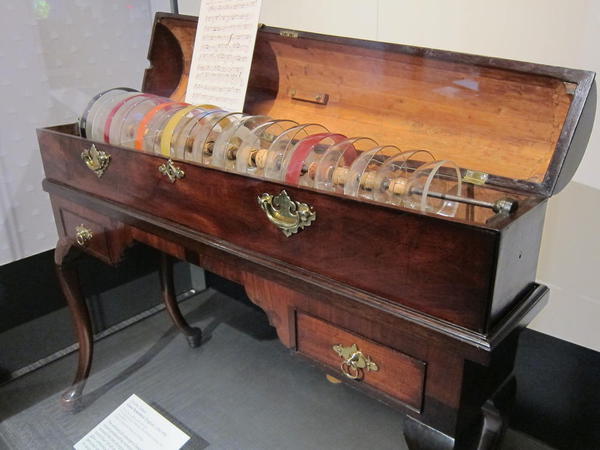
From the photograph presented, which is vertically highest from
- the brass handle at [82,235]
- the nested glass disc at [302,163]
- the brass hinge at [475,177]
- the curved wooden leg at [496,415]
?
the nested glass disc at [302,163]

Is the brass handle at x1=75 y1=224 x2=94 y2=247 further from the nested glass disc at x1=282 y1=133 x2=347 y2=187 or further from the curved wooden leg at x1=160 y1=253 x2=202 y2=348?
the nested glass disc at x1=282 y1=133 x2=347 y2=187

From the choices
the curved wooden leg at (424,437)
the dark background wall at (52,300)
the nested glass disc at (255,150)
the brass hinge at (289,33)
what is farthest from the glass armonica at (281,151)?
the dark background wall at (52,300)

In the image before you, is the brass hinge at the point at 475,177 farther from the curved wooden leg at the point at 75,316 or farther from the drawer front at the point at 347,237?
the curved wooden leg at the point at 75,316

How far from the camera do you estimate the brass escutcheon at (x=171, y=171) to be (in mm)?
1063

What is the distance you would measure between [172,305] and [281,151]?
1148mm

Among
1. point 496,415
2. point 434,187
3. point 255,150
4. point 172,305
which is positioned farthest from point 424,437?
point 172,305

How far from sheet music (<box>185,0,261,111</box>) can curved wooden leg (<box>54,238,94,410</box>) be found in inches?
23.5

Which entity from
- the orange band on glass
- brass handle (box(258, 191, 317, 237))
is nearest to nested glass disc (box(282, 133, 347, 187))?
brass handle (box(258, 191, 317, 237))

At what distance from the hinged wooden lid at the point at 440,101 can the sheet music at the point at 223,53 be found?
0.06 meters

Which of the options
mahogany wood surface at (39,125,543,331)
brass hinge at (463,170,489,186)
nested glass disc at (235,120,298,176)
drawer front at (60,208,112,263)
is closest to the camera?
mahogany wood surface at (39,125,543,331)

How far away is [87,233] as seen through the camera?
4.71 ft

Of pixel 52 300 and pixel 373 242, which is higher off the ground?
pixel 373 242

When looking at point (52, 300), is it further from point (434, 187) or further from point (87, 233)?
point (434, 187)

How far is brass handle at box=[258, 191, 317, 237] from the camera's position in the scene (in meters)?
0.87
